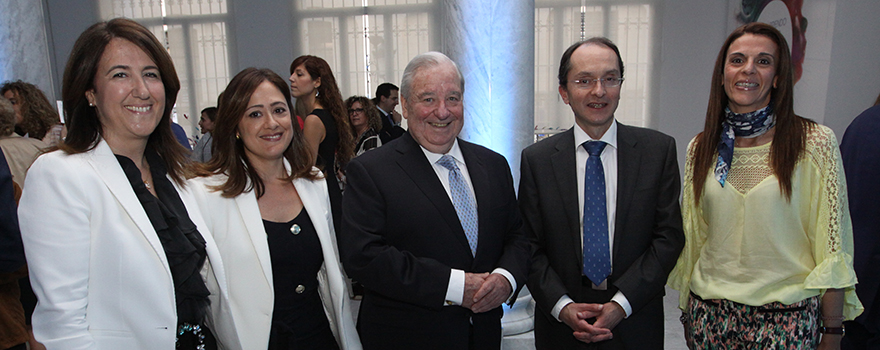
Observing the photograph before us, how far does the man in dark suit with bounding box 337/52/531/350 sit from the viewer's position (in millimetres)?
1616

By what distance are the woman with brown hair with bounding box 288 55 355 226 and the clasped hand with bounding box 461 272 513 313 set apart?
166 centimetres

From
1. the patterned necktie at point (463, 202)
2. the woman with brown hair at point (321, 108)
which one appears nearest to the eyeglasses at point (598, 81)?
the patterned necktie at point (463, 202)

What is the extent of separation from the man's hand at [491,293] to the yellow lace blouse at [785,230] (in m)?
0.70

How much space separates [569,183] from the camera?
180 cm

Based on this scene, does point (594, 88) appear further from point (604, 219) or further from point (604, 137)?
point (604, 219)

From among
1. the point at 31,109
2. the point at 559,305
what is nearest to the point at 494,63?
the point at 559,305

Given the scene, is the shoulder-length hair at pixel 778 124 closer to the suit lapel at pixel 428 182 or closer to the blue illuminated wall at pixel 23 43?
the suit lapel at pixel 428 182

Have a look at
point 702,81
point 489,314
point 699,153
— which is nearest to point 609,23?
point 702,81

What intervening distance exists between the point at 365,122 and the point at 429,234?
4012 millimetres

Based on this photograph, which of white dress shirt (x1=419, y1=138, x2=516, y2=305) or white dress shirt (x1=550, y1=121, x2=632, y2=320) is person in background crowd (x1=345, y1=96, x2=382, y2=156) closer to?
white dress shirt (x1=419, y1=138, x2=516, y2=305)

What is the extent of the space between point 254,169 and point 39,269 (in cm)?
70

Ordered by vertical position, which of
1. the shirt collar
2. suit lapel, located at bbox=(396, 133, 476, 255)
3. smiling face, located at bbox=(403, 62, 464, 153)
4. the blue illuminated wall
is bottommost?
suit lapel, located at bbox=(396, 133, 476, 255)

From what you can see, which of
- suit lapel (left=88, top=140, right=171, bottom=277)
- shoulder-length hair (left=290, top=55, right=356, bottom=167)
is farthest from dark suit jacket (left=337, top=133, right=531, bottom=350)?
shoulder-length hair (left=290, top=55, right=356, bottom=167)

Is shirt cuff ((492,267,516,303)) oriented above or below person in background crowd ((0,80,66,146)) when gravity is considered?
below
